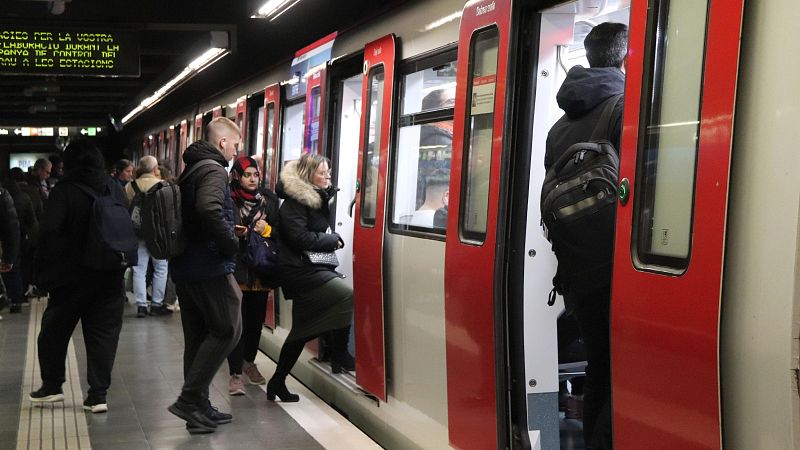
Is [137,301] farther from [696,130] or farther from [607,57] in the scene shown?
[696,130]

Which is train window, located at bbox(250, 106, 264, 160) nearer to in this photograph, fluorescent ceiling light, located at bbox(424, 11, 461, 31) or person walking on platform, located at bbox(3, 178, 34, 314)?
person walking on platform, located at bbox(3, 178, 34, 314)

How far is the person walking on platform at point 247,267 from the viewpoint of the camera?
7.03 metres

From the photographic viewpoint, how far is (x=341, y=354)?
715 cm

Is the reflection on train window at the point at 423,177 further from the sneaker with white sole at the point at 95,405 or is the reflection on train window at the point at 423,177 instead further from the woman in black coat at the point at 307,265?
the sneaker with white sole at the point at 95,405

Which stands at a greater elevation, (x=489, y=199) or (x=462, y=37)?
(x=462, y=37)

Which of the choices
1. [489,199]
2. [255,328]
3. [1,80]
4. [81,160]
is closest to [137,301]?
[255,328]

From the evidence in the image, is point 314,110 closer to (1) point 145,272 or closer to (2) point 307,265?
(2) point 307,265

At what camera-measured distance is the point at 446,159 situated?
5.37 m

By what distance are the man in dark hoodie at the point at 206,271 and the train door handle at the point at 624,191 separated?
3.05 meters

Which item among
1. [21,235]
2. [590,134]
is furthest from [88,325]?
[21,235]

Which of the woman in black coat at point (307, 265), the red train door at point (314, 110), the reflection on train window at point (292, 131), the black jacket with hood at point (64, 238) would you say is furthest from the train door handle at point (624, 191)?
the reflection on train window at point (292, 131)

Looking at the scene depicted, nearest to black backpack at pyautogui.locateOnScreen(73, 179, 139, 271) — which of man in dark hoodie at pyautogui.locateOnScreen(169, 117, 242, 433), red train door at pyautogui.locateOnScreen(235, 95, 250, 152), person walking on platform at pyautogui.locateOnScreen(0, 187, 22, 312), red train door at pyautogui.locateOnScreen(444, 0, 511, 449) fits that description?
man in dark hoodie at pyautogui.locateOnScreen(169, 117, 242, 433)

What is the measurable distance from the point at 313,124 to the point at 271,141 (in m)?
2.04

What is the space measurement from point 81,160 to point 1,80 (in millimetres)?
19090
